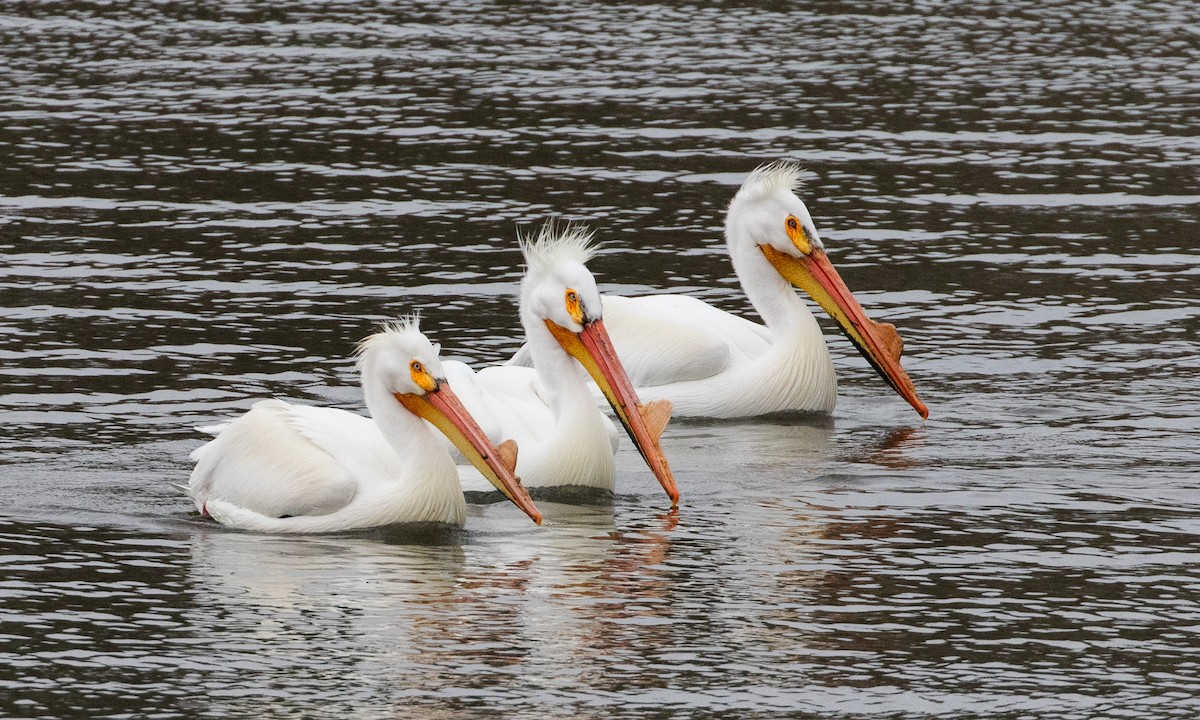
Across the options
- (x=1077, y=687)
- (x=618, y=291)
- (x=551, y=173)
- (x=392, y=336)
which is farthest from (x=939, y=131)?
(x=1077, y=687)

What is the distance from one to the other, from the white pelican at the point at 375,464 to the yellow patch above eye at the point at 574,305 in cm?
74

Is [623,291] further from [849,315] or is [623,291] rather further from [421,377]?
[421,377]

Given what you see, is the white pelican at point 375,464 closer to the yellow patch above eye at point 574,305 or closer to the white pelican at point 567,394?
the white pelican at point 567,394

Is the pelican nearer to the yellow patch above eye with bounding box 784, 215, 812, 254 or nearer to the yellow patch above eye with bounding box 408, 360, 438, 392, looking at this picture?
the yellow patch above eye with bounding box 784, 215, 812, 254

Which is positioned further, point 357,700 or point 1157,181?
point 1157,181

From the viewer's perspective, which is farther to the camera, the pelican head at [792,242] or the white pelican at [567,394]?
the pelican head at [792,242]

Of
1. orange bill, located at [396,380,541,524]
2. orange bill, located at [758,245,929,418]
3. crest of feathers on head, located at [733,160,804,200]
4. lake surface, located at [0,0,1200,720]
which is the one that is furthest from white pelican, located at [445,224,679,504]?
crest of feathers on head, located at [733,160,804,200]

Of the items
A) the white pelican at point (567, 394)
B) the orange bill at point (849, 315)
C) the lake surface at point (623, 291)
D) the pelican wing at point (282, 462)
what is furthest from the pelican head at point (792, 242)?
the pelican wing at point (282, 462)

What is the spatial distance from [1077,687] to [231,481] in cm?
320

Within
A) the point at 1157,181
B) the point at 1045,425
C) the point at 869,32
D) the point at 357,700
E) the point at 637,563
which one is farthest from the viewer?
the point at 869,32

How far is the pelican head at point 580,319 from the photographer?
8.40 m

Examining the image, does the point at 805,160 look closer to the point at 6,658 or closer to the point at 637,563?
the point at 637,563

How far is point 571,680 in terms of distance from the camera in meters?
6.08

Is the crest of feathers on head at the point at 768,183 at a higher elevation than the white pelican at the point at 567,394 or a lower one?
higher
